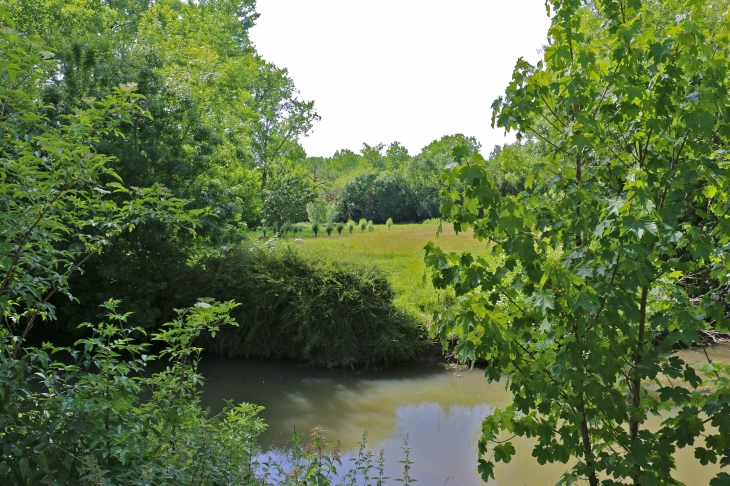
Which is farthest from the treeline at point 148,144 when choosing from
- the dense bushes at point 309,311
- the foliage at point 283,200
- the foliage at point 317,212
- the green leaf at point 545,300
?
the foliage at point 317,212

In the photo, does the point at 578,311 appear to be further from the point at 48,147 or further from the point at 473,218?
the point at 48,147

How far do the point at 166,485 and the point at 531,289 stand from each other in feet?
6.69

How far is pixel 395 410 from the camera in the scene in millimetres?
7934

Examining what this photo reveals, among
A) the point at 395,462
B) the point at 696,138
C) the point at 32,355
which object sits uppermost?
the point at 696,138

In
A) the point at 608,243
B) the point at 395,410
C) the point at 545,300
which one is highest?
the point at 608,243

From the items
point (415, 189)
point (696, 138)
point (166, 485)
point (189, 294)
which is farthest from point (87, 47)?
point (415, 189)

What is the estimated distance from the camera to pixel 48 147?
2.50m

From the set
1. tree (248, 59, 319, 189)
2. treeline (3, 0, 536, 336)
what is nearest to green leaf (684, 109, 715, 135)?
treeline (3, 0, 536, 336)

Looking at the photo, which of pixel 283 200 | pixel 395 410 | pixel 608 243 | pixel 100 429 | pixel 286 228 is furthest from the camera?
pixel 286 228

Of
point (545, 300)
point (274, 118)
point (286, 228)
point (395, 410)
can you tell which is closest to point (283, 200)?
point (286, 228)

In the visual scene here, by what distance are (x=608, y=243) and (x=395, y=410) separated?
20.6ft

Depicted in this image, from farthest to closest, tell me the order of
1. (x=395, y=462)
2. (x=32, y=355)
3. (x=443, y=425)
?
(x=443, y=425), (x=395, y=462), (x=32, y=355)

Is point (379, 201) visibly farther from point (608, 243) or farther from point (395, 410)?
point (608, 243)

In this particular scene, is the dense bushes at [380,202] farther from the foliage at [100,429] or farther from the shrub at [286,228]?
the foliage at [100,429]
